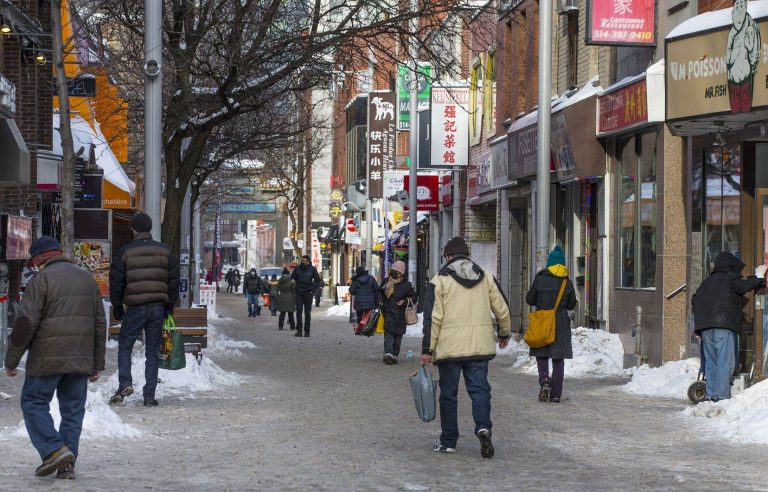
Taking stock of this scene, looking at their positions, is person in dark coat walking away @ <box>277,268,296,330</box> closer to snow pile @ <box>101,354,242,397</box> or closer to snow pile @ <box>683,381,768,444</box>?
snow pile @ <box>101,354,242,397</box>

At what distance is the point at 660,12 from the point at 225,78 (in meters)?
6.29

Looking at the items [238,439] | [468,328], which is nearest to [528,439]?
[468,328]

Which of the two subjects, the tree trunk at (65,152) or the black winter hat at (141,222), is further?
the tree trunk at (65,152)

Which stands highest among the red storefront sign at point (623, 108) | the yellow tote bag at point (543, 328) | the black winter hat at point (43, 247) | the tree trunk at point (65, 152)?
the red storefront sign at point (623, 108)

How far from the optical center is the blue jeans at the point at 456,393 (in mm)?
11398

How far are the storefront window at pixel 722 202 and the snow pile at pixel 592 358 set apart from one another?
226 centimetres

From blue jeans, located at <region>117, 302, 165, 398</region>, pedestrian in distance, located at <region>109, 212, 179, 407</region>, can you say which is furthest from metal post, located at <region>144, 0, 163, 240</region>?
blue jeans, located at <region>117, 302, 165, 398</region>

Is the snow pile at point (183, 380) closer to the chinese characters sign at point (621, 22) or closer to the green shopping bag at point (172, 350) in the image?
the green shopping bag at point (172, 350)

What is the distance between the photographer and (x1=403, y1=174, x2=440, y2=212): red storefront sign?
40719mm

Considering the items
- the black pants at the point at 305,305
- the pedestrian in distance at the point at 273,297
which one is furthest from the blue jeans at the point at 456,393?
the pedestrian in distance at the point at 273,297

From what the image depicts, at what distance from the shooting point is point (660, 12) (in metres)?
21.4

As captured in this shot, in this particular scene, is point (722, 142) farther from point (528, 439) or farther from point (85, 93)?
point (85, 93)

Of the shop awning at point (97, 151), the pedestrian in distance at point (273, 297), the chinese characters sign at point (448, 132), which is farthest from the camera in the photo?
the pedestrian in distance at point (273, 297)

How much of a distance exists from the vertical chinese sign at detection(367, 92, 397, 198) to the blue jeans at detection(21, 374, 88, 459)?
4681 cm
